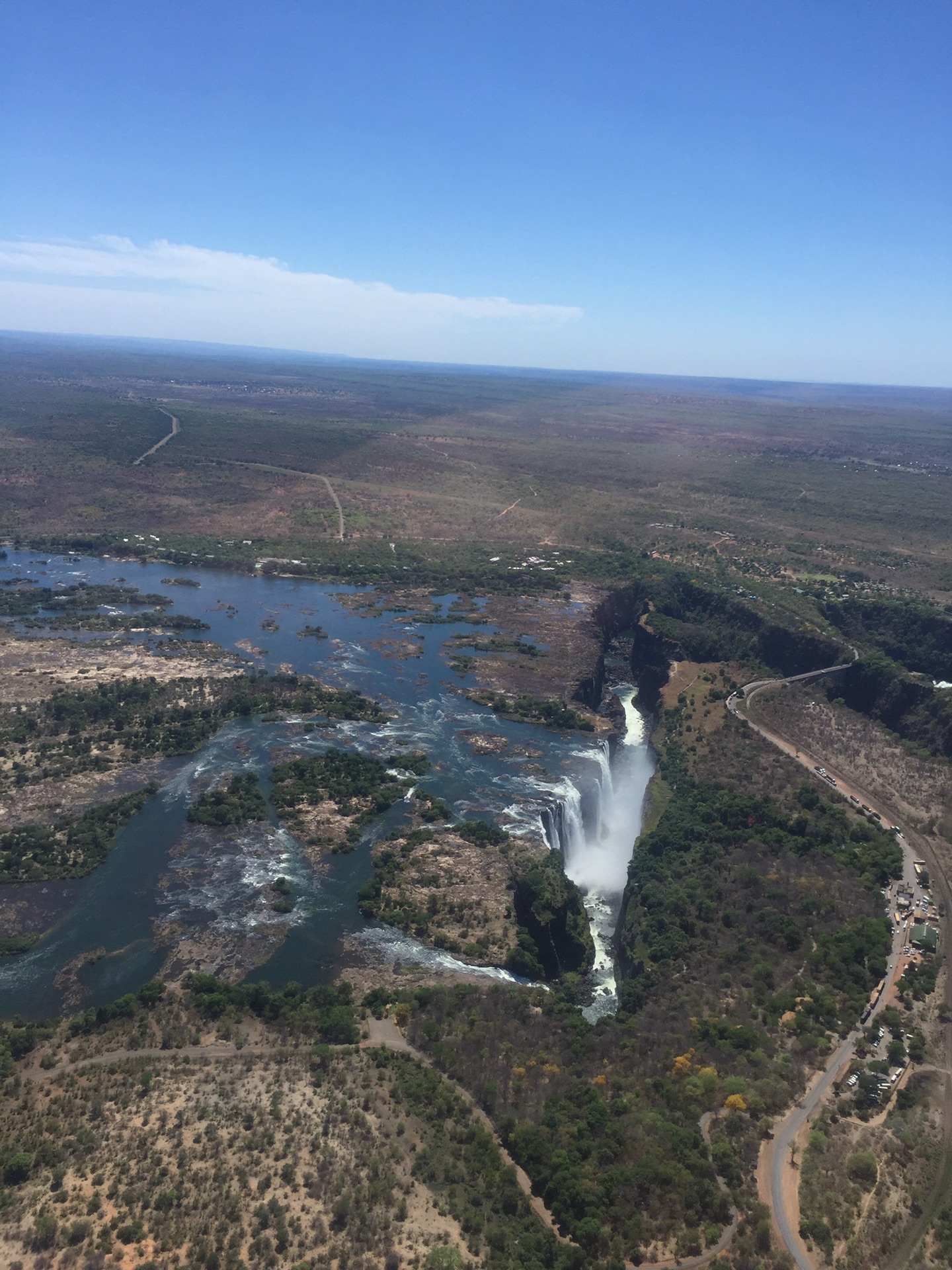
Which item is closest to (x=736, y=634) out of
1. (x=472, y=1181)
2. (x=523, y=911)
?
(x=523, y=911)

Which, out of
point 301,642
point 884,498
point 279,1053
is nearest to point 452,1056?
point 279,1053

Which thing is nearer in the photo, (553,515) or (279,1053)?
→ (279,1053)

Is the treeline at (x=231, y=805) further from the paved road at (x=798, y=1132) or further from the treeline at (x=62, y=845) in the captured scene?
the paved road at (x=798, y=1132)

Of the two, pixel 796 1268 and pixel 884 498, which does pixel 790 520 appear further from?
pixel 796 1268

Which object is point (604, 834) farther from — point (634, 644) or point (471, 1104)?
point (634, 644)

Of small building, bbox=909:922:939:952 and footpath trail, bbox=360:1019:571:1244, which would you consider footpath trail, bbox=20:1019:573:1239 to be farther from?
small building, bbox=909:922:939:952

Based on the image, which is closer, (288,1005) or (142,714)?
(288,1005)

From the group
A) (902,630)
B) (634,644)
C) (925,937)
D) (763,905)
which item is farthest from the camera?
(634,644)
